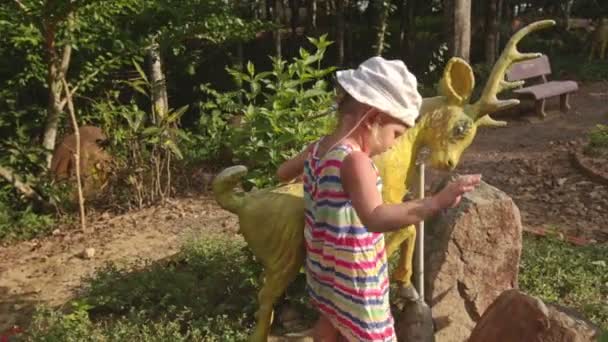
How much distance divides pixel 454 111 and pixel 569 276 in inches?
77.5

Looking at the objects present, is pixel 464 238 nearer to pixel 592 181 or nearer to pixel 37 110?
pixel 592 181

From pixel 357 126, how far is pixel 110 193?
15.7ft

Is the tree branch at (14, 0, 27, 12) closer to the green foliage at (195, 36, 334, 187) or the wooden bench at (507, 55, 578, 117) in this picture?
the green foliage at (195, 36, 334, 187)

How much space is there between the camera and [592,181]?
621cm

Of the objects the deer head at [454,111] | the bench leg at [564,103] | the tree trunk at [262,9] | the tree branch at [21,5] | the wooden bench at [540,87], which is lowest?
the bench leg at [564,103]

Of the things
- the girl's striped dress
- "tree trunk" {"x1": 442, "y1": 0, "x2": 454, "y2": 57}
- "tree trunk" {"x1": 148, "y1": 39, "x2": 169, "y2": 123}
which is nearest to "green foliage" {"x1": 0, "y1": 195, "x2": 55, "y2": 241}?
"tree trunk" {"x1": 148, "y1": 39, "x2": 169, "y2": 123}

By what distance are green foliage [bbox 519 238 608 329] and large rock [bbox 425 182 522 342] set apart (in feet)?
1.84

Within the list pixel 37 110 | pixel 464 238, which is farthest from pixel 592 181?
pixel 37 110

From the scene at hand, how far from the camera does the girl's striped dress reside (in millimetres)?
2113

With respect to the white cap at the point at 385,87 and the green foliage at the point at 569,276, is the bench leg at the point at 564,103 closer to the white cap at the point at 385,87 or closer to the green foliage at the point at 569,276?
the green foliage at the point at 569,276

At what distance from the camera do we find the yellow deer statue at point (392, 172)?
2.58m

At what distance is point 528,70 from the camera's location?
923 cm

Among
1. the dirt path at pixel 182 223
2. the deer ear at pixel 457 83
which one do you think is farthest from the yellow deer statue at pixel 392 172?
the dirt path at pixel 182 223

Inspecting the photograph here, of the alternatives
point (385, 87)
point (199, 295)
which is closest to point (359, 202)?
point (385, 87)
